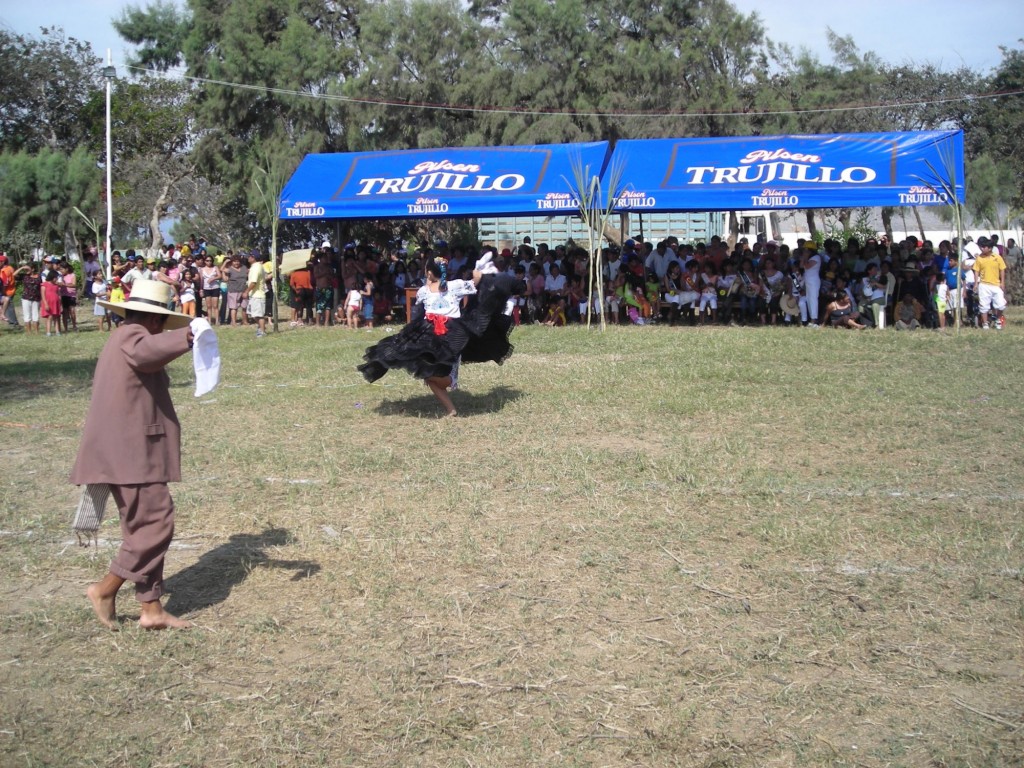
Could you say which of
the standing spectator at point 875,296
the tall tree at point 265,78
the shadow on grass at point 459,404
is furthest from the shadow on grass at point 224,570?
the tall tree at point 265,78

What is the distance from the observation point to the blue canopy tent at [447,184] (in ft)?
64.3

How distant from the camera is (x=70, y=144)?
44562mm

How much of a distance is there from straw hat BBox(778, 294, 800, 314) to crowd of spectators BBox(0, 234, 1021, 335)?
18mm

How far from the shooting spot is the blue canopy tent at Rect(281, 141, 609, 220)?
19609 millimetres

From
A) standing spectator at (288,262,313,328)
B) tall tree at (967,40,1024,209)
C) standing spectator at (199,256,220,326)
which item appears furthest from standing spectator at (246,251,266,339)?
tall tree at (967,40,1024,209)

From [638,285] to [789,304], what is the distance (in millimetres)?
2827

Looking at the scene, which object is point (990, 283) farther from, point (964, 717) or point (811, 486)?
point (964, 717)

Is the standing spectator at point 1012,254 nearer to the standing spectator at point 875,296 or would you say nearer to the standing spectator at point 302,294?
the standing spectator at point 875,296

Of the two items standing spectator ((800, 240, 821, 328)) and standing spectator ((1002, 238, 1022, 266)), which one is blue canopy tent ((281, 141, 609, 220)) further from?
standing spectator ((1002, 238, 1022, 266))

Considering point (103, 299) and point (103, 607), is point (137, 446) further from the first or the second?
point (103, 299)

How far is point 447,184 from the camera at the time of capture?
20453 millimetres

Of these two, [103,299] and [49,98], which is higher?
[49,98]

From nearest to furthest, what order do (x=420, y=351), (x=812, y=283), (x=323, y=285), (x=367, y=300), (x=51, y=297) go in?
(x=420, y=351)
(x=812, y=283)
(x=51, y=297)
(x=367, y=300)
(x=323, y=285)

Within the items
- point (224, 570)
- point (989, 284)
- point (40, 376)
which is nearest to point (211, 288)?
point (40, 376)
